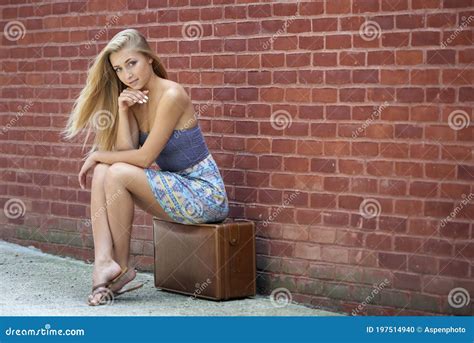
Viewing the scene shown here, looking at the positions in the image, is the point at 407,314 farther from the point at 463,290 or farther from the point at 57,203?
the point at 57,203

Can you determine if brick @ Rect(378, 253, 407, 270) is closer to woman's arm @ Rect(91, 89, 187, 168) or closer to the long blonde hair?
woman's arm @ Rect(91, 89, 187, 168)

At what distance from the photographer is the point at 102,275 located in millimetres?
6168

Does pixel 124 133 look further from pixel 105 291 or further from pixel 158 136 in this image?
pixel 105 291

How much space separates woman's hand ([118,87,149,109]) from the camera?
6285mm

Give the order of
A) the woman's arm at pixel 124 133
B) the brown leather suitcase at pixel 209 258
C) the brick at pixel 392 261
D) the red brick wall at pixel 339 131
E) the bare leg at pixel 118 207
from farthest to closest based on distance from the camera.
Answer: the woman's arm at pixel 124 133, the brown leather suitcase at pixel 209 258, the bare leg at pixel 118 207, the brick at pixel 392 261, the red brick wall at pixel 339 131

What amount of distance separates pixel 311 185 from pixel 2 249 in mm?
2789

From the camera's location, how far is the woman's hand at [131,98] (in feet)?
20.6

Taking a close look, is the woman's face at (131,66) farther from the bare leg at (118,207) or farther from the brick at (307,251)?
the brick at (307,251)

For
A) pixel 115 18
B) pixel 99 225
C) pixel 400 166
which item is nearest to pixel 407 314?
pixel 400 166

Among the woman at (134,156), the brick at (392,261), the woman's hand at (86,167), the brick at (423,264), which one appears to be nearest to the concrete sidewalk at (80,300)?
the woman at (134,156)

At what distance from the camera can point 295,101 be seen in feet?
21.0

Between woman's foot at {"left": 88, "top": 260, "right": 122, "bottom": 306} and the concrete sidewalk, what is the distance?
0.06 m

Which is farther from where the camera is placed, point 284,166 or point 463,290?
point 284,166

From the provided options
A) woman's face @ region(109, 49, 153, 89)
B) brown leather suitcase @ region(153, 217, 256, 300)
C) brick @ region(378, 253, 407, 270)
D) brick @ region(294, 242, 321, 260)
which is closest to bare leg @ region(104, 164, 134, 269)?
brown leather suitcase @ region(153, 217, 256, 300)
